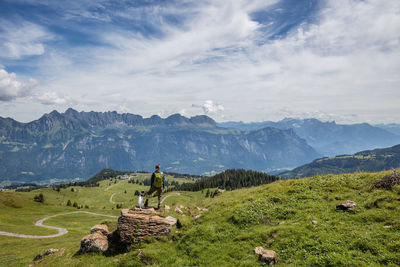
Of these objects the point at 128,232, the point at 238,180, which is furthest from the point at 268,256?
the point at 238,180

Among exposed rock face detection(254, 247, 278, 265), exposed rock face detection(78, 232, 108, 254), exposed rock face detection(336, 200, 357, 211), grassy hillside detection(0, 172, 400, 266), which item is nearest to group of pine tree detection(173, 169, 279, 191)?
grassy hillside detection(0, 172, 400, 266)

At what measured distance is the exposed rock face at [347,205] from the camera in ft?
55.2

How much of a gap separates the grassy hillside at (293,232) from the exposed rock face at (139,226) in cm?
82

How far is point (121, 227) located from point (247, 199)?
14356mm

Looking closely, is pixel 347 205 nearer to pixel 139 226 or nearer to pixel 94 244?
pixel 139 226

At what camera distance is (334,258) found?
11906 millimetres

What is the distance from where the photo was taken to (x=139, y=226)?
63.7ft

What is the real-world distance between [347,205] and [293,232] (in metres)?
5.88

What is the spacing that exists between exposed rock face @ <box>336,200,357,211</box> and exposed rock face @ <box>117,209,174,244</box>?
52.3ft

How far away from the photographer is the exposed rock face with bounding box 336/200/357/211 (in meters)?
16.8

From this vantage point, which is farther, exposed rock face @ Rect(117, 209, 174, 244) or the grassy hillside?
exposed rock face @ Rect(117, 209, 174, 244)

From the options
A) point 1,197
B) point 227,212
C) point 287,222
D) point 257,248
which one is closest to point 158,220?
point 227,212

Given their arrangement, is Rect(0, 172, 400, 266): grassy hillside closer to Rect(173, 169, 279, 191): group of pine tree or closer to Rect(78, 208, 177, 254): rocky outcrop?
Rect(78, 208, 177, 254): rocky outcrop

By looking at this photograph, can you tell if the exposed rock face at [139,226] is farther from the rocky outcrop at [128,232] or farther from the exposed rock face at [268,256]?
the exposed rock face at [268,256]
